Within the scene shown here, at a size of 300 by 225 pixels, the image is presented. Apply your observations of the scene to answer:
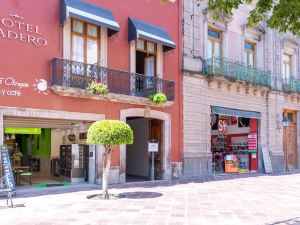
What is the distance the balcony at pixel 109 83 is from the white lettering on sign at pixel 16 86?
32 cm

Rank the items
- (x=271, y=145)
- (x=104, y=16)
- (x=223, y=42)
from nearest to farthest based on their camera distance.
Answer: (x=104, y=16), (x=223, y=42), (x=271, y=145)

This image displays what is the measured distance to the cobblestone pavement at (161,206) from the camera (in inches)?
306

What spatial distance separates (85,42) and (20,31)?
2.27 meters

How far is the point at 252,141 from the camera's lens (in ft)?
64.3

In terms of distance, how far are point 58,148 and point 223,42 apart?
344 inches

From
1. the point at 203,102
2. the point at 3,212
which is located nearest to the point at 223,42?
the point at 203,102

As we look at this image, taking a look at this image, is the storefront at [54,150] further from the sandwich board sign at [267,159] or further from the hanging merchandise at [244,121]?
the sandwich board sign at [267,159]

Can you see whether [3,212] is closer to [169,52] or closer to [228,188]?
[228,188]

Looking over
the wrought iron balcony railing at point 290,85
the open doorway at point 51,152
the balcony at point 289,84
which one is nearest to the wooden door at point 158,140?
the open doorway at point 51,152

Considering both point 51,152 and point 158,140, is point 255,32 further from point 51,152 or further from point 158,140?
point 51,152

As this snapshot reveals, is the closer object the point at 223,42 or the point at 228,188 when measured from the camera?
the point at 228,188

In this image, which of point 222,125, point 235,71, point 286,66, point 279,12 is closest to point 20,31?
point 279,12

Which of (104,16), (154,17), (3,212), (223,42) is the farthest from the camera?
(223,42)

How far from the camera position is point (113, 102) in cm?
1334
